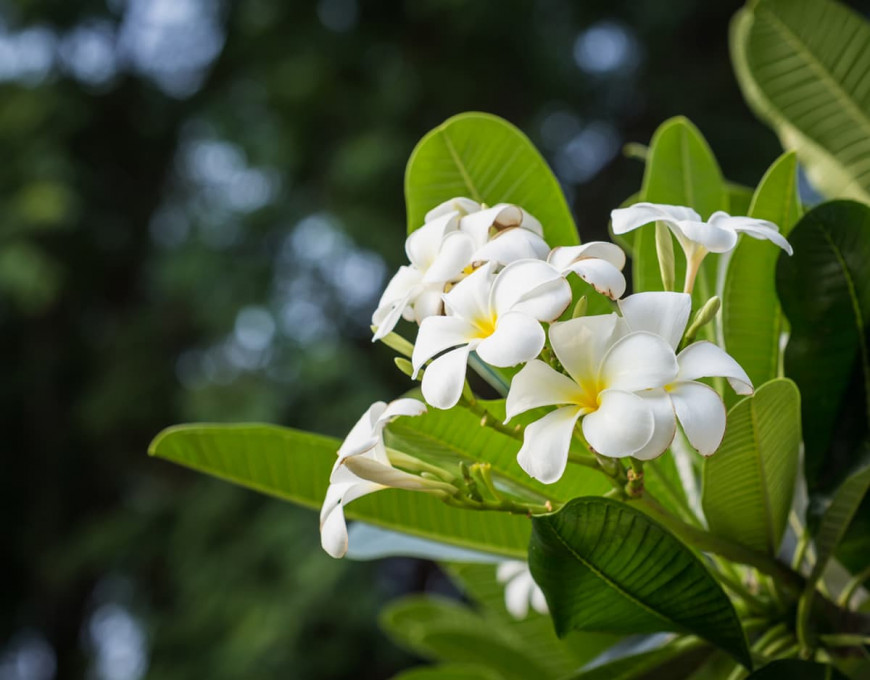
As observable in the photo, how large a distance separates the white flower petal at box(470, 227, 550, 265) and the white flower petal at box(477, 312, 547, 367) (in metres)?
0.05

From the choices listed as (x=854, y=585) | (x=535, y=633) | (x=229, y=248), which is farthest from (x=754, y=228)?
(x=229, y=248)

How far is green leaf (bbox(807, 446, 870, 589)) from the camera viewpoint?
460 mm

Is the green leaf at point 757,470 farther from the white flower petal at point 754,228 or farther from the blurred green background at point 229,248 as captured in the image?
the blurred green background at point 229,248

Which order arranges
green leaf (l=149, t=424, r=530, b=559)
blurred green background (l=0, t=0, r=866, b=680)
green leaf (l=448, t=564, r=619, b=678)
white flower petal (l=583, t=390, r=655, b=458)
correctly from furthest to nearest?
blurred green background (l=0, t=0, r=866, b=680)
green leaf (l=448, t=564, r=619, b=678)
green leaf (l=149, t=424, r=530, b=559)
white flower petal (l=583, t=390, r=655, b=458)

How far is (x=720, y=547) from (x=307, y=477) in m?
0.24

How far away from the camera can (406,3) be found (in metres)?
4.25

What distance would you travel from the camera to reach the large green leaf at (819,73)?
1.93 ft

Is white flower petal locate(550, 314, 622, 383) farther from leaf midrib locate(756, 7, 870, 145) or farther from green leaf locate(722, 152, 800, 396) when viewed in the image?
leaf midrib locate(756, 7, 870, 145)

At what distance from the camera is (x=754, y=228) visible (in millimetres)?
391

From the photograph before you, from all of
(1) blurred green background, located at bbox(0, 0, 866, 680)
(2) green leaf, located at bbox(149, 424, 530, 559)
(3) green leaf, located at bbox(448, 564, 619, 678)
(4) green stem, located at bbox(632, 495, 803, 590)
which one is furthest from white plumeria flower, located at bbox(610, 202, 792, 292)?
(1) blurred green background, located at bbox(0, 0, 866, 680)

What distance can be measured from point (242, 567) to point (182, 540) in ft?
1.42

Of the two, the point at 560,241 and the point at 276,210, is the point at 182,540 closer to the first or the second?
the point at 276,210

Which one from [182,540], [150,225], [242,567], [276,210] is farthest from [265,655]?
[150,225]

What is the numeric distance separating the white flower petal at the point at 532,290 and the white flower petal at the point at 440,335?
15 mm
